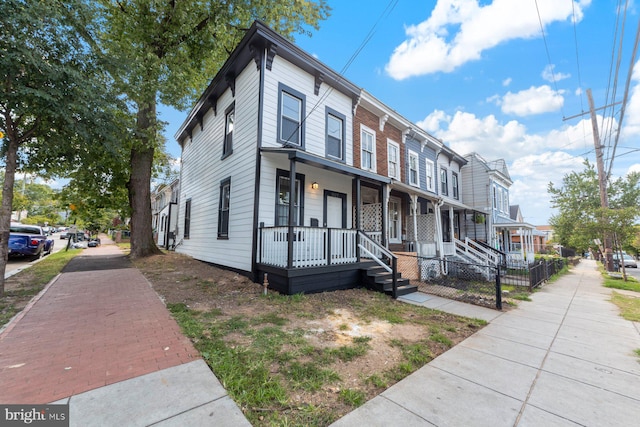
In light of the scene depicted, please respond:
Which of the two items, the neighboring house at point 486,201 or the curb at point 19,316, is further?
the neighboring house at point 486,201

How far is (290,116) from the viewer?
839 centimetres

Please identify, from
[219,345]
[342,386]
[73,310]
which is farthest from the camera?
[73,310]

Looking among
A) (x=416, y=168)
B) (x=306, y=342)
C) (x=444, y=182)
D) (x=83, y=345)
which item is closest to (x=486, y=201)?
(x=444, y=182)

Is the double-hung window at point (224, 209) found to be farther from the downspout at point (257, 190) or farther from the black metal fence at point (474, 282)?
the black metal fence at point (474, 282)

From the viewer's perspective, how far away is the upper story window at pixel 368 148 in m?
10.8

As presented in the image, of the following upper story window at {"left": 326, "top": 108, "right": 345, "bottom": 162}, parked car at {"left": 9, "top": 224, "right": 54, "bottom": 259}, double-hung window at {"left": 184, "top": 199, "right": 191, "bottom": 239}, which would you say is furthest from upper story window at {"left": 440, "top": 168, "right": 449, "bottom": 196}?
parked car at {"left": 9, "top": 224, "right": 54, "bottom": 259}

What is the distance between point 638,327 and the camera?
515 cm

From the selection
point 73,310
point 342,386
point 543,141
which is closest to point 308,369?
point 342,386

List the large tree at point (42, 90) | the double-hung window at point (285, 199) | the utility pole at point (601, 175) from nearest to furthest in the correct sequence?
the large tree at point (42, 90)
the double-hung window at point (285, 199)
the utility pole at point (601, 175)

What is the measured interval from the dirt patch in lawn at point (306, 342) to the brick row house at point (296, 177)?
960 millimetres

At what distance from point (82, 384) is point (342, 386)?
2.59 m

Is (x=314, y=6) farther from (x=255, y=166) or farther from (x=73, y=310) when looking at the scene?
(x=73, y=310)

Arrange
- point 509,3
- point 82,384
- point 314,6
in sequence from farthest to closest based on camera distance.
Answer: point 314,6
point 509,3
point 82,384

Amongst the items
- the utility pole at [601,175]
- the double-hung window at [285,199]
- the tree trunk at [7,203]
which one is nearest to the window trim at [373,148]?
the double-hung window at [285,199]
